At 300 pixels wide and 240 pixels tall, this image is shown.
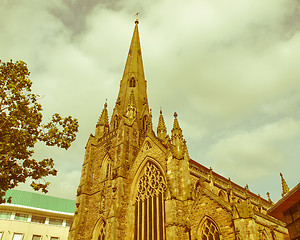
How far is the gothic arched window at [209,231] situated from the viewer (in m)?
14.0

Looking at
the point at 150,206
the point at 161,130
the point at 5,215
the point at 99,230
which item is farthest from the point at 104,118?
the point at 5,215

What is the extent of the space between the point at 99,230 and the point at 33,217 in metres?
16.1

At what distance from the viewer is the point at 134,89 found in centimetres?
2936

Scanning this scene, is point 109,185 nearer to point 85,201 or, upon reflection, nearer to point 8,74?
point 85,201

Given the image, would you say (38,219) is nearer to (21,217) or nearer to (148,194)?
(21,217)

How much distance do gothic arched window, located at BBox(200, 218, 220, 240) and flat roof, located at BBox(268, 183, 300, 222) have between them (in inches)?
172

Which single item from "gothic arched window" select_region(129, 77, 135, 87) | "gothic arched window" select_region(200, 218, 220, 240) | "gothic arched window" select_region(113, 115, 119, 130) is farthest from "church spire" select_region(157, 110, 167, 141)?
"gothic arched window" select_region(200, 218, 220, 240)

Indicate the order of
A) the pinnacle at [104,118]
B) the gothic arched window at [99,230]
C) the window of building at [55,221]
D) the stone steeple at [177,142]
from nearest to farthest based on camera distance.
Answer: the stone steeple at [177,142] < the gothic arched window at [99,230] < the pinnacle at [104,118] < the window of building at [55,221]

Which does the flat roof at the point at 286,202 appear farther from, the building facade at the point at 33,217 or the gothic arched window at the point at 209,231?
the building facade at the point at 33,217

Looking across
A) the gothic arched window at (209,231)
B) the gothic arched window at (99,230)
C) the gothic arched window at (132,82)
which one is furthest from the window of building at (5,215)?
the gothic arched window at (209,231)

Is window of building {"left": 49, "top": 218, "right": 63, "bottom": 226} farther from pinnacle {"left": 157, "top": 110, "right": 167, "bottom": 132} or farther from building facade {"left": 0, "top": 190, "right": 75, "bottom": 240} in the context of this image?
pinnacle {"left": 157, "top": 110, "right": 167, "bottom": 132}

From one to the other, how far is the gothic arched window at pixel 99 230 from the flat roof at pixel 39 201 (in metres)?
16.2

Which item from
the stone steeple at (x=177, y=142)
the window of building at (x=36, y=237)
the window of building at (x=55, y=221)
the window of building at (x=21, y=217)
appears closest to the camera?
the stone steeple at (x=177, y=142)

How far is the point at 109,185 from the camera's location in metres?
21.3
